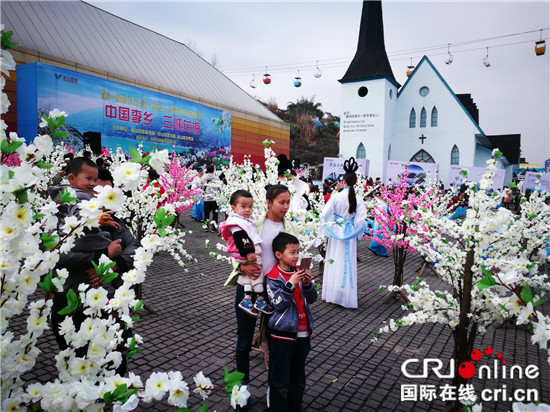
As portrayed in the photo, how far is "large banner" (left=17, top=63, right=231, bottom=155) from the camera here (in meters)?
13.4

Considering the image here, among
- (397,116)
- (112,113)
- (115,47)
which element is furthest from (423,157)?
(112,113)

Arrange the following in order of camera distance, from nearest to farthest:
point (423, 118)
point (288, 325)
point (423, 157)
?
point (288, 325), point (423, 157), point (423, 118)

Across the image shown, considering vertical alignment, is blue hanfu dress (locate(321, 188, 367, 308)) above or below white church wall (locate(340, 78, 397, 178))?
below

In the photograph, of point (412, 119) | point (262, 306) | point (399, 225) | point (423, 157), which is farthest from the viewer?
point (412, 119)

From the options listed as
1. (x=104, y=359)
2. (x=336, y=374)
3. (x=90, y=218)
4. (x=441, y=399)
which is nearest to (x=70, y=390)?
(x=104, y=359)

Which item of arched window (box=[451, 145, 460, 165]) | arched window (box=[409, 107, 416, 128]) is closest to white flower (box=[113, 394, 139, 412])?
arched window (box=[451, 145, 460, 165])

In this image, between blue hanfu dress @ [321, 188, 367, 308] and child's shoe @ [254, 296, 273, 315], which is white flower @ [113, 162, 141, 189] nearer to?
child's shoe @ [254, 296, 273, 315]

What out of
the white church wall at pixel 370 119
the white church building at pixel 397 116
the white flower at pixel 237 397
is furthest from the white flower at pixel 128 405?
the white church building at pixel 397 116

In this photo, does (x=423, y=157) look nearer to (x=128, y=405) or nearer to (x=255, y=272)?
(x=255, y=272)

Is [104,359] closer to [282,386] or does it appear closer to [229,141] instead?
[282,386]

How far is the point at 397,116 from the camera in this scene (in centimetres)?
3272

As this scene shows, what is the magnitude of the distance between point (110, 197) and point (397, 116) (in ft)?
112

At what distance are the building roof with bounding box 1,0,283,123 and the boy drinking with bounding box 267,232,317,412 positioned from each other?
44.6 ft

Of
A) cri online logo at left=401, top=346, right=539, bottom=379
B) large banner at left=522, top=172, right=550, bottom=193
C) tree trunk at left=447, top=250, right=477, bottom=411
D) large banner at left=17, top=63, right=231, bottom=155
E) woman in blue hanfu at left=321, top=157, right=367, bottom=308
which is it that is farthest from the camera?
large banner at left=522, top=172, right=550, bottom=193
